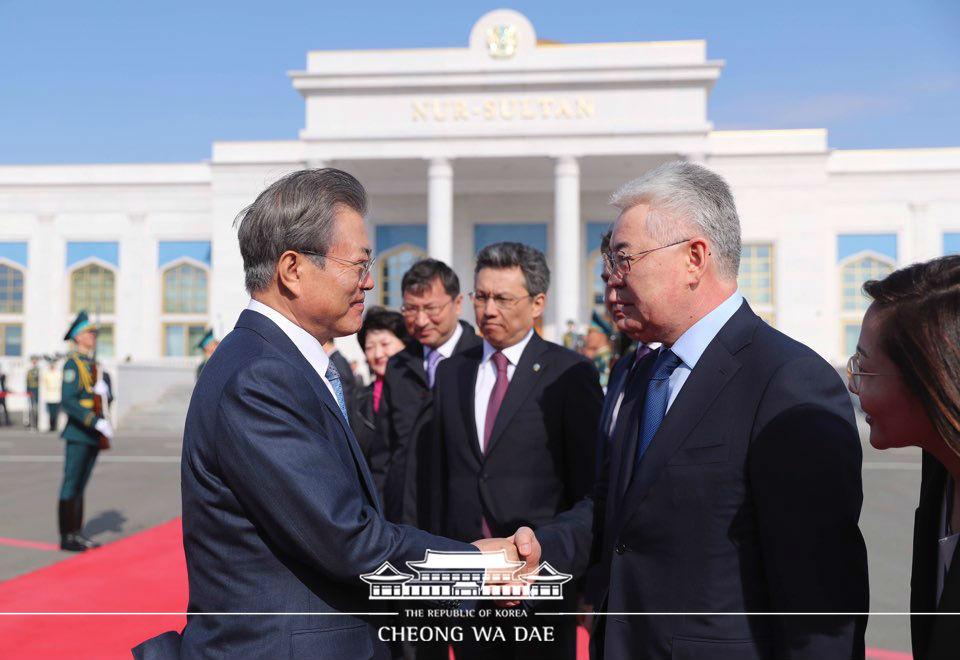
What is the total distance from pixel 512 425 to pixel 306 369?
155 cm

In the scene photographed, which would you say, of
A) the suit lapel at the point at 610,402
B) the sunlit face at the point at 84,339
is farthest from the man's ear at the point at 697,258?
the sunlit face at the point at 84,339

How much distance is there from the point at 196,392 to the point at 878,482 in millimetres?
10761

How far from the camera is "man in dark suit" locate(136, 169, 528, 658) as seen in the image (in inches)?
69.1

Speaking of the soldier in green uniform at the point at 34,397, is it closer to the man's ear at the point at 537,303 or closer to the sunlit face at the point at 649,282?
the man's ear at the point at 537,303

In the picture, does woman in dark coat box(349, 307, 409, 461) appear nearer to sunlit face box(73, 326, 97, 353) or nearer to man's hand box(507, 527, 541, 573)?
man's hand box(507, 527, 541, 573)

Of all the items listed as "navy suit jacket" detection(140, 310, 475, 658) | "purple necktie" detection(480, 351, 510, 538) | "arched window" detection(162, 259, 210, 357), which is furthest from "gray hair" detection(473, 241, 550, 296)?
"arched window" detection(162, 259, 210, 357)

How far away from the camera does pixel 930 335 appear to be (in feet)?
5.29

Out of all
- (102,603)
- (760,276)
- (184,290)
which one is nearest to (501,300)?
(102,603)

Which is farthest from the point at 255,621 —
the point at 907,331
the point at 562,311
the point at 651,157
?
the point at 651,157

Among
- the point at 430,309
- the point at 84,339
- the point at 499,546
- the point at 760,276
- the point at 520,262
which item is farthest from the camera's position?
the point at 760,276

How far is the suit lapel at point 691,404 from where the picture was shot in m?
1.96

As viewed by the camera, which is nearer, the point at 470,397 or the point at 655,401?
the point at 655,401

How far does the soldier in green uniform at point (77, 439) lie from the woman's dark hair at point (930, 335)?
6.98 meters

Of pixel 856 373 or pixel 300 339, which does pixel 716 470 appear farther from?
pixel 300 339
